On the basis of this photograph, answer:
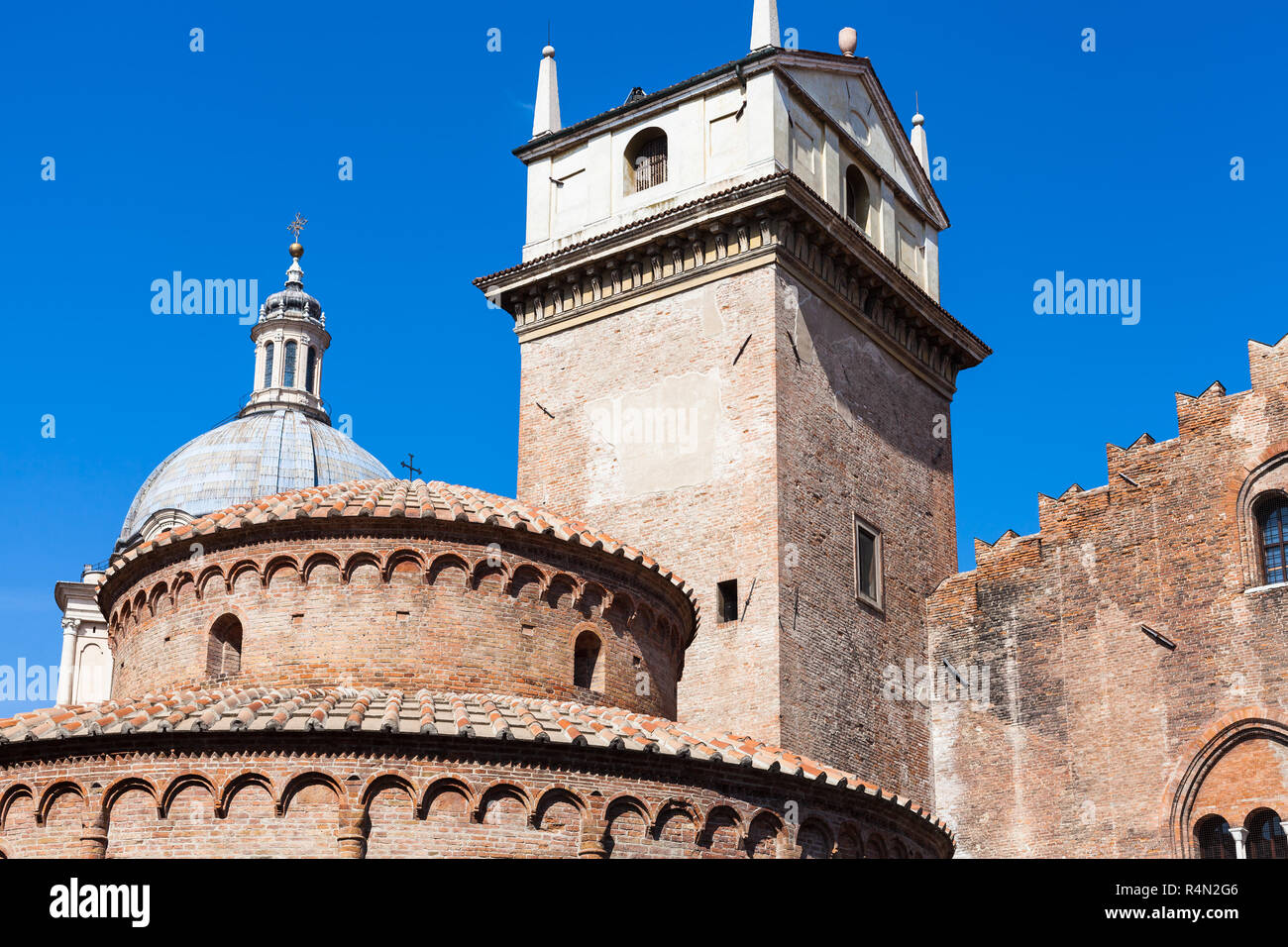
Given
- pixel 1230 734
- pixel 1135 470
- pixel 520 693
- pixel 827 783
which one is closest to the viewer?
pixel 827 783

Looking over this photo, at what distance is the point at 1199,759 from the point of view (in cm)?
2380

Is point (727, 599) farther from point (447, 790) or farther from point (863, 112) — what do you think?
point (447, 790)

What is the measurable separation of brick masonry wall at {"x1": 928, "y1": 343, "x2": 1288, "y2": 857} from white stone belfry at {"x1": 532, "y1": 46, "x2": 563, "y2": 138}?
1135cm

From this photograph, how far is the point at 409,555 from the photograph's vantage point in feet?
57.2

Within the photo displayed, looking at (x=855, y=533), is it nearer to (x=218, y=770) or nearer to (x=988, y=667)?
(x=988, y=667)

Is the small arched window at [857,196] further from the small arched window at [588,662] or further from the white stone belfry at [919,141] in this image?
the small arched window at [588,662]

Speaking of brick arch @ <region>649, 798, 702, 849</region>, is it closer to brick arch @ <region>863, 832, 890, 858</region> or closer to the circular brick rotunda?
the circular brick rotunda

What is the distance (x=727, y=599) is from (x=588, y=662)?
675cm

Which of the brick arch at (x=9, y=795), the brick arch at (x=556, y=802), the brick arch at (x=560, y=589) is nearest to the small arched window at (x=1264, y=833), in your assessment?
the brick arch at (x=560, y=589)

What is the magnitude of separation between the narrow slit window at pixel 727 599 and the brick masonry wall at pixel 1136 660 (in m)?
4.60

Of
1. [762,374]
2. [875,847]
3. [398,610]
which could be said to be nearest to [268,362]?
[762,374]

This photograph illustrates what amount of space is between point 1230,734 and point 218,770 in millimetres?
15369

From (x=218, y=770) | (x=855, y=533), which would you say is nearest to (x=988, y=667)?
(x=855, y=533)
